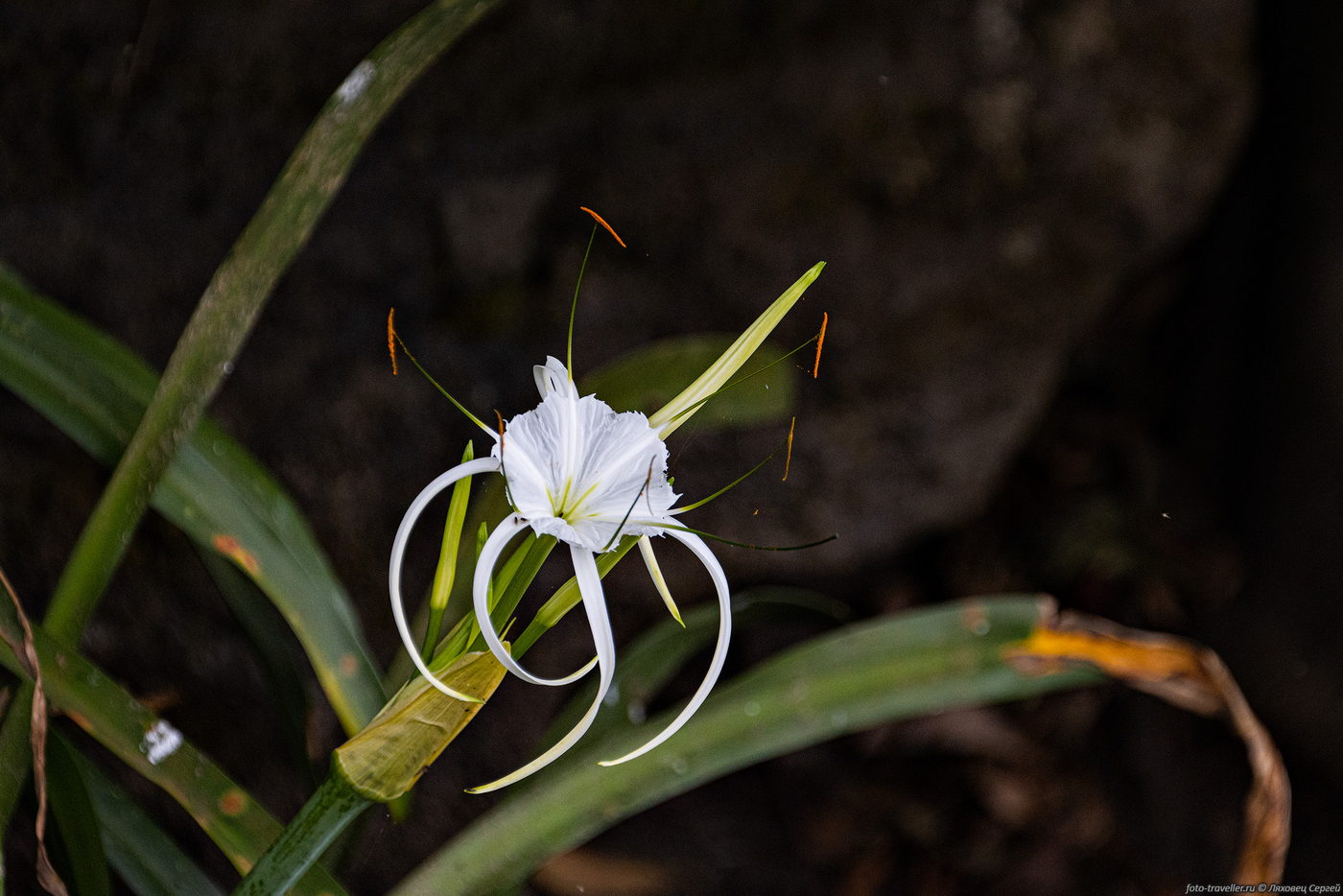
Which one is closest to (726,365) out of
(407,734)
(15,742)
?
(407,734)

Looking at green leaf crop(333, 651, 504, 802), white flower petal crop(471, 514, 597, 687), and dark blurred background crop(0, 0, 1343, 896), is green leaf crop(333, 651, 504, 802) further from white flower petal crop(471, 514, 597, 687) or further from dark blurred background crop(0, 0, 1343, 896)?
dark blurred background crop(0, 0, 1343, 896)

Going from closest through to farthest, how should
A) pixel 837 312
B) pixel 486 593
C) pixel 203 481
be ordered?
pixel 486 593 < pixel 203 481 < pixel 837 312

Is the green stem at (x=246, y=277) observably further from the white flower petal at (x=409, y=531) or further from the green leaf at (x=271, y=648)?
the white flower petal at (x=409, y=531)

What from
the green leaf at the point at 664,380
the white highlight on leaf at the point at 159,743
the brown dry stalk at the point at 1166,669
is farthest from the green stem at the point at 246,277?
the brown dry stalk at the point at 1166,669

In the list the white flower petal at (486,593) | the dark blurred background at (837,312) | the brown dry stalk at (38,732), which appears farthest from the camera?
the dark blurred background at (837,312)

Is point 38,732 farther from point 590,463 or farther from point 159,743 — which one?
point 590,463

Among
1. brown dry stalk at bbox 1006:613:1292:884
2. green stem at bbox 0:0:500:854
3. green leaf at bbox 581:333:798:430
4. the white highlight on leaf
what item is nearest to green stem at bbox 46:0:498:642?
green stem at bbox 0:0:500:854
